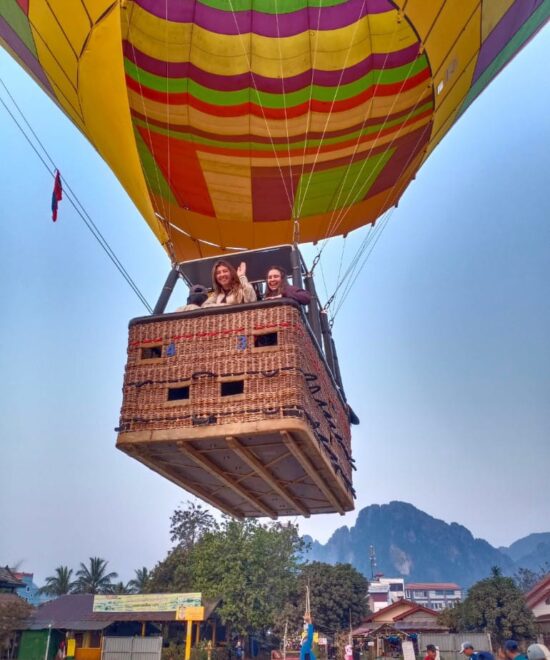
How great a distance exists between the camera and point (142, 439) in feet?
12.9

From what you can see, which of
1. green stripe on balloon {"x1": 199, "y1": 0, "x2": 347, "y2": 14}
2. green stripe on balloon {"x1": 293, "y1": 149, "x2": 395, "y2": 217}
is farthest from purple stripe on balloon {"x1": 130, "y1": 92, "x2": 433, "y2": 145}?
green stripe on balloon {"x1": 199, "y1": 0, "x2": 347, "y2": 14}

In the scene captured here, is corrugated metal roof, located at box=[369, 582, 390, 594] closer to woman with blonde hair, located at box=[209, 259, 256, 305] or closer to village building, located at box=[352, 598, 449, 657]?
village building, located at box=[352, 598, 449, 657]

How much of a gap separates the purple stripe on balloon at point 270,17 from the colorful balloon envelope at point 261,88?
0.01 m

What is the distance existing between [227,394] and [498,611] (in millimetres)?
29644

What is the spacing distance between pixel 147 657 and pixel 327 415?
14.6m

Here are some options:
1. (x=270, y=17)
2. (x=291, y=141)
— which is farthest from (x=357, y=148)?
(x=270, y=17)

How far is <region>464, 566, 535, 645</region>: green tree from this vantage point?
28188mm

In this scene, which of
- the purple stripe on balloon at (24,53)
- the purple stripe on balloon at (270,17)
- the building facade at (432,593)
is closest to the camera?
the purple stripe on balloon at (24,53)

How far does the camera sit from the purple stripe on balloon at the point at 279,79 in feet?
21.6

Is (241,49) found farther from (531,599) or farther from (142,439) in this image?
(531,599)

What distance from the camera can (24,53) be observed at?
6086mm

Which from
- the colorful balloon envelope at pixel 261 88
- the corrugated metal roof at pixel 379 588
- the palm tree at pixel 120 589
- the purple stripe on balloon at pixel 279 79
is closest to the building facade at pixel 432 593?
the corrugated metal roof at pixel 379 588

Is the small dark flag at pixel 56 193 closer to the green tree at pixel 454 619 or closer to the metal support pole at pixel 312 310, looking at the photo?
the metal support pole at pixel 312 310

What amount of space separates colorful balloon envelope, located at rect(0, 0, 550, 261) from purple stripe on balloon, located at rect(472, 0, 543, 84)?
0.01 m
